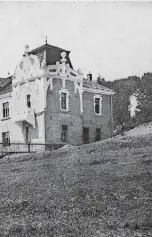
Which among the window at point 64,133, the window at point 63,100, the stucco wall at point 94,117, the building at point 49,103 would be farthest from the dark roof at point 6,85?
the stucco wall at point 94,117

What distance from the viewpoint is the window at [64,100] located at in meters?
37.5

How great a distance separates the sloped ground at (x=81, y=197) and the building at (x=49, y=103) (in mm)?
12507

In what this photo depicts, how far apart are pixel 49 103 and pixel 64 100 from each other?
1.98 metres

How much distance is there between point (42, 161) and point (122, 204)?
13.2 meters

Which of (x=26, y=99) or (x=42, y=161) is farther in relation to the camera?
(x=26, y=99)

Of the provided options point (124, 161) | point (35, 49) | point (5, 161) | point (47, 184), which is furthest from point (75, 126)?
point (47, 184)

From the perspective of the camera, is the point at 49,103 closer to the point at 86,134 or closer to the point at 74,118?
the point at 74,118

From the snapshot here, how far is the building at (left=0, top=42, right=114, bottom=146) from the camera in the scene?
36156 millimetres

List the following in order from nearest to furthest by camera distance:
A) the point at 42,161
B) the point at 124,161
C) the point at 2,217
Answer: the point at 2,217, the point at 124,161, the point at 42,161

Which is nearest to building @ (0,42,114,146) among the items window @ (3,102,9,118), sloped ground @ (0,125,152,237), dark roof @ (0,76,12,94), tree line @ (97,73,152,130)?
window @ (3,102,9,118)

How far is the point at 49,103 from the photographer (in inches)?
1432

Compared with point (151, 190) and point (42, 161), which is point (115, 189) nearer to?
point (151, 190)

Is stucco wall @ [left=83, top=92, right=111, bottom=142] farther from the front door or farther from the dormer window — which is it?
→ the dormer window

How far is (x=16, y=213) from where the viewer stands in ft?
41.3
